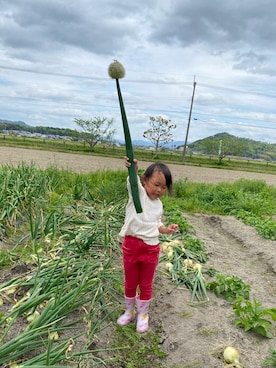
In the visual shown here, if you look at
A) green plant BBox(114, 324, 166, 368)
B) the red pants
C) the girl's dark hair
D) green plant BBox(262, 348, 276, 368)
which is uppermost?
the girl's dark hair

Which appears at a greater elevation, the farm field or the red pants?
the red pants

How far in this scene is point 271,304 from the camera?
354 cm

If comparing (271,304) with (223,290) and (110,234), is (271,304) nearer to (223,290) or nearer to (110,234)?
(223,290)

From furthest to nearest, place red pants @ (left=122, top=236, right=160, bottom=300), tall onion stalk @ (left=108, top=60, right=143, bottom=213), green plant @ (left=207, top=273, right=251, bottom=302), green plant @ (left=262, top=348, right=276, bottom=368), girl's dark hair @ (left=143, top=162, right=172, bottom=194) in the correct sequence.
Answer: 1. green plant @ (left=207, top=273, right=251, bottom=302)
2. red pants @ (left=122, top=236, right=160, bottom=300)
3. girl's dark hair @ (left=143, top=162, right=172, bottom=194)
4. green plant @ (left=262, top=348, right=276, bottom=368)
5. tall onion stalk @ (left=108, top=60, right=143, bottom=213)

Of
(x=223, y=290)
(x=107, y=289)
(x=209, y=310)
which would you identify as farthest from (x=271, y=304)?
(x=107, y=289)

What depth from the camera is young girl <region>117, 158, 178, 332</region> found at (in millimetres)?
2703

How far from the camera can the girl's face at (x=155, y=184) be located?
2665 millimetres

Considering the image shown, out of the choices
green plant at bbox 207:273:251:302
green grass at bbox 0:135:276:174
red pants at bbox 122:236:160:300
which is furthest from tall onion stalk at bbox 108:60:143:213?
green grass at bbox 0:135:276:174

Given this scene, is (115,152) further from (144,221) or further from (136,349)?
(136,349)

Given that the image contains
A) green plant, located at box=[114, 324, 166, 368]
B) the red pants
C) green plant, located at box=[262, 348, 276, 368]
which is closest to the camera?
green plant, located at box=[262, 348, 276, 368]

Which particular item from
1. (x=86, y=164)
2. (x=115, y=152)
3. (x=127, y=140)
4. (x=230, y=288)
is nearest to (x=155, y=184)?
(x=127, y=140)

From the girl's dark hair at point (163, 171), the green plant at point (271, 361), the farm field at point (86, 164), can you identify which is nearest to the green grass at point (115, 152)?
the farm field at point (86, 164)

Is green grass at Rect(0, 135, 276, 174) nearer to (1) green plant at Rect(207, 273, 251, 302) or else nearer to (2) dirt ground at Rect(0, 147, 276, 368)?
(2) dirt ground at Rect(0, 147, 276, 368)

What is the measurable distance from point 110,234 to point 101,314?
4.42 feet
